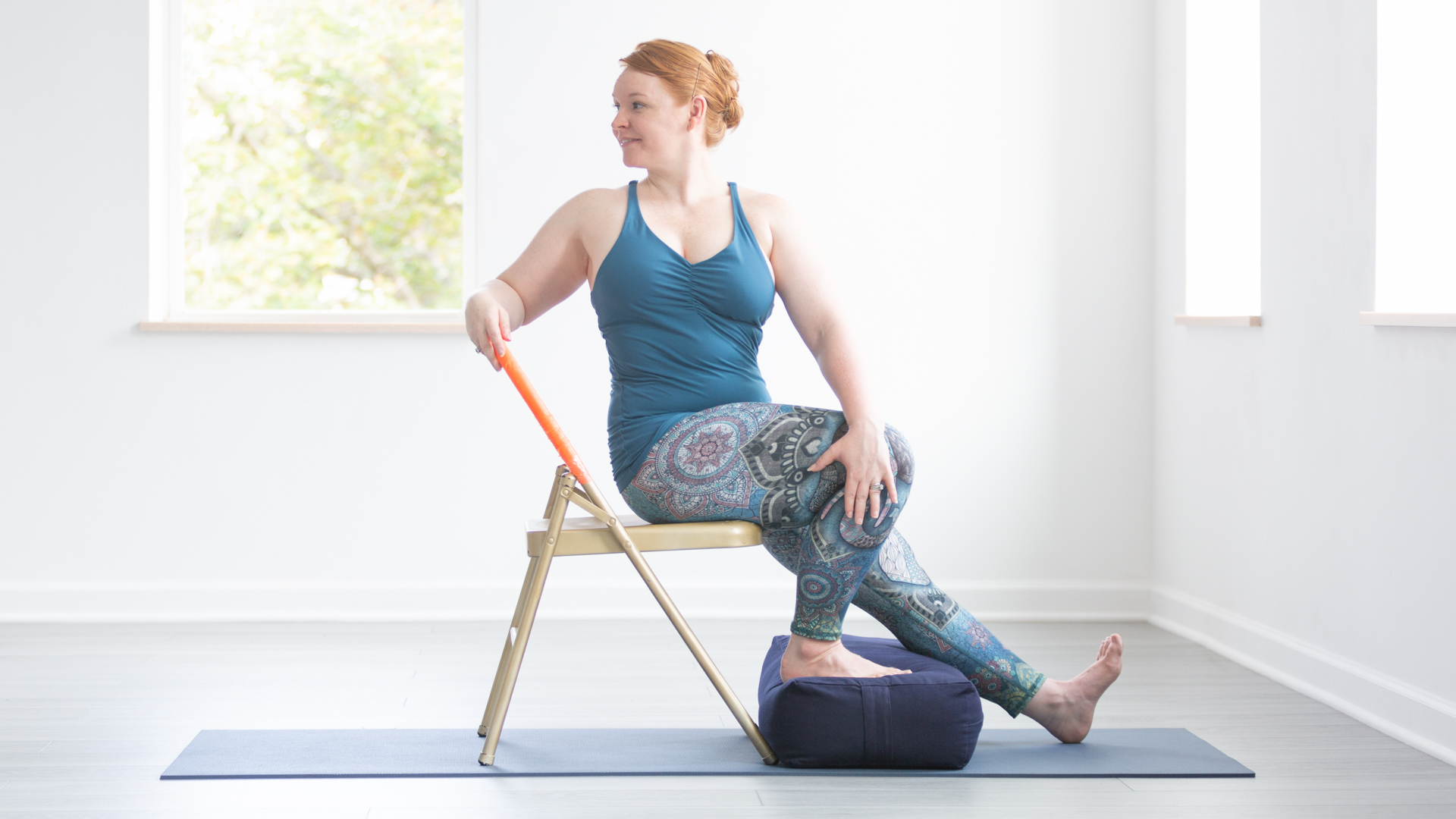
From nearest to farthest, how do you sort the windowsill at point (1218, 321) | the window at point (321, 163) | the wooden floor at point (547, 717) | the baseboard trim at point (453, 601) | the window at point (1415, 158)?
the wooden floor at point (547, 717) → the window at point (1415, 158) → the windowsill at point (1218, 321) → the baseboard trim at point (453, 601) → the window at point (321, 163)

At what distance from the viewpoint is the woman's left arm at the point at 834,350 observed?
6.84ft

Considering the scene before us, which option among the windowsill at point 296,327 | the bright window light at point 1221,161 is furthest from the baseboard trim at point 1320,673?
the windowsill at point 296,327

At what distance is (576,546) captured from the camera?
85.5 inches

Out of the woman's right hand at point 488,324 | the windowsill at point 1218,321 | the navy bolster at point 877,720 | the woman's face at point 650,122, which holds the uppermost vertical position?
the woman's face at point 650,122

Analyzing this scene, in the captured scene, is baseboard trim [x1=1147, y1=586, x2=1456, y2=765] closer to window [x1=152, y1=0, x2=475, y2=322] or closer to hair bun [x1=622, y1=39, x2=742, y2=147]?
hair bun [x1=622, y1=39, x2=742, y2=147]

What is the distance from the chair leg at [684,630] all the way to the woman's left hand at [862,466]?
1.05 ft

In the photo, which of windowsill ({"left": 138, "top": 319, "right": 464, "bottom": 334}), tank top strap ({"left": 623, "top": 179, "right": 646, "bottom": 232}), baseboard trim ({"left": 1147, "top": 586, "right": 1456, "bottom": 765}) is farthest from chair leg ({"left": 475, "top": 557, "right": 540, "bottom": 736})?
baseboard trim ({"left": 1147, "top": 586, "right": 1456, "bottom": 765})

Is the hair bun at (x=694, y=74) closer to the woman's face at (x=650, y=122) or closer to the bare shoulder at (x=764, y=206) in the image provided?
the woman's face at (x=650, y=122)

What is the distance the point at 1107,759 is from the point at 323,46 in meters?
2.94

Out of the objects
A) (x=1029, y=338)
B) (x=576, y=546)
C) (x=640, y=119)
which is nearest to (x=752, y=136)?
(x=1029, y=338)

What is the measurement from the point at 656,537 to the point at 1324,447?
154cm

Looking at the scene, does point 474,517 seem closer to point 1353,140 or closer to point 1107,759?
point 1107,759

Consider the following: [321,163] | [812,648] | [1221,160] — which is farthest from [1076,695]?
[321,163]

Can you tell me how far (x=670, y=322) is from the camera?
7.29 feet
